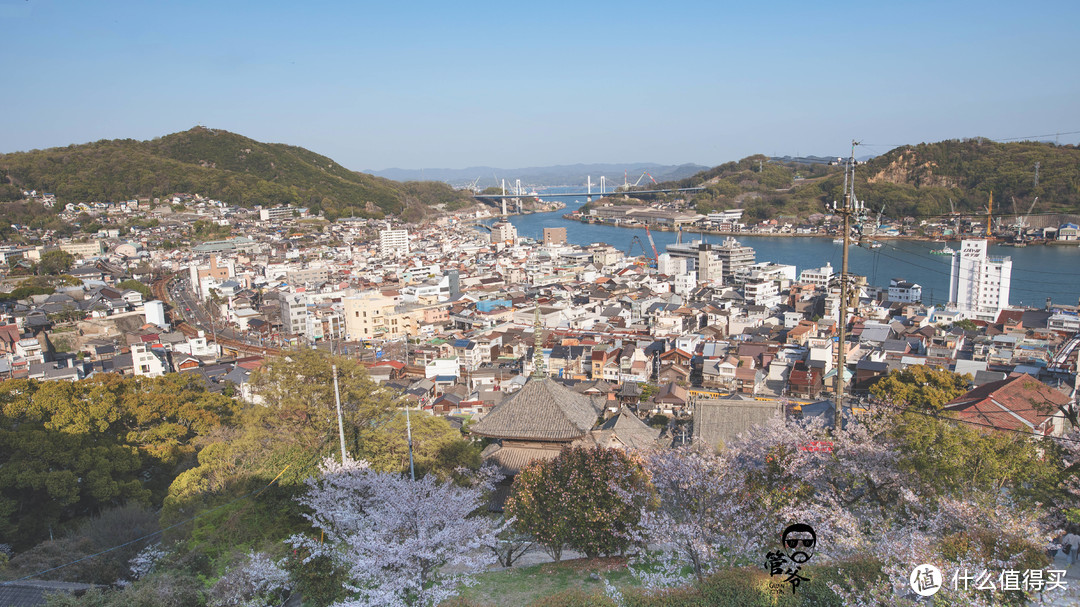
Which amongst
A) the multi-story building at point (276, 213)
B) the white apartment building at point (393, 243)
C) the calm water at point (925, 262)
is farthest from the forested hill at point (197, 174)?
the calm water at point (925, 262)

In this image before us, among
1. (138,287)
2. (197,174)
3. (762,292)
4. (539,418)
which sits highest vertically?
(197,174)

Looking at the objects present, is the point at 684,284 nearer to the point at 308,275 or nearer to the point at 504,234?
the point at 308,275

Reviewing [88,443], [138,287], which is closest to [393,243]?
[138,287]

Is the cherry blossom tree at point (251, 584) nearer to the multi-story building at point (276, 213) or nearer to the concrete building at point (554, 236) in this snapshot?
the concrete building at point (554, 236)

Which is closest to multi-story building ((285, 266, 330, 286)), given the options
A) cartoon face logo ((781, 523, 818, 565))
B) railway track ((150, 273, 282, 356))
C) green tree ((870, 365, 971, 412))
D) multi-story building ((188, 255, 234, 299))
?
multi-story building ((188, 255, 234, 299))

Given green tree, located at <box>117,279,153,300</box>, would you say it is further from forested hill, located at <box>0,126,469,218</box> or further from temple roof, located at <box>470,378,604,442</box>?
temple roof, located at <box>470,378,604,442</box>

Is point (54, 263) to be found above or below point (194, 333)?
above
